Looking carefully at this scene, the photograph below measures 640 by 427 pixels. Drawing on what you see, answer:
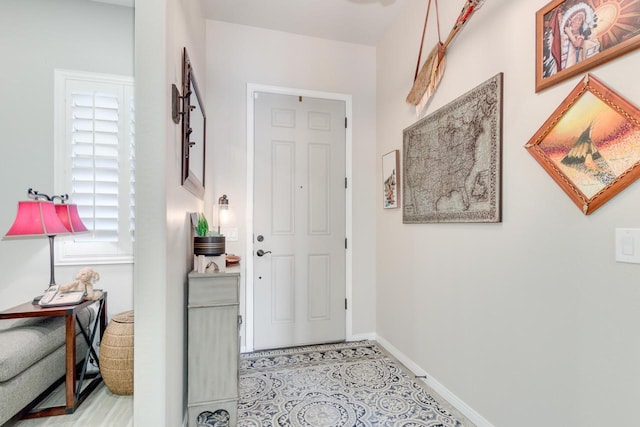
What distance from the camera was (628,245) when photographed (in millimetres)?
1070

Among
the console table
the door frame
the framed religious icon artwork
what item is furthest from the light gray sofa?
the framed religious icon artwork

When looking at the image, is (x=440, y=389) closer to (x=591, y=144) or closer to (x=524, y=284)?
(x=524, y=284)

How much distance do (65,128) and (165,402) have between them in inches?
78.7

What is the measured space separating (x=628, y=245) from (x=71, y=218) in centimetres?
295

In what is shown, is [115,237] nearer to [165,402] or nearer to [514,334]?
[165,402]

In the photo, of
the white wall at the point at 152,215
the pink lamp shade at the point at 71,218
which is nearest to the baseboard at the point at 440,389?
the white wall at the point at 152,215

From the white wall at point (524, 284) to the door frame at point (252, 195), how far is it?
797mm

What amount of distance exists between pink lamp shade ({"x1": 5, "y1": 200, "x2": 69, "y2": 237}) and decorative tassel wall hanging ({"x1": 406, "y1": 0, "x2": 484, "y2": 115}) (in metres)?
2.66

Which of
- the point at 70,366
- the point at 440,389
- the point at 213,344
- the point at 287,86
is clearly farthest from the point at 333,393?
the point at 287,86

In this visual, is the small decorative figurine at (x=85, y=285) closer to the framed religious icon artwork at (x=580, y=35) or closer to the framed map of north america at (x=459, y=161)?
the framed map of north america at (x=459, y=161)

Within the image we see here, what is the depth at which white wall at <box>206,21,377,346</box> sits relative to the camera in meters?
2.75

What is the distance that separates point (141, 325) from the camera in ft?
3.93

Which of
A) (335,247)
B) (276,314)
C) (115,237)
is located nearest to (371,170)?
(335,247)

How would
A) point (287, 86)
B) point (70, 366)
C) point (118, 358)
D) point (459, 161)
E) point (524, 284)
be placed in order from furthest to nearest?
point (287, 86) < point (459, 161) < point (118, 358) < point (70, 366) < point (524, 284)
